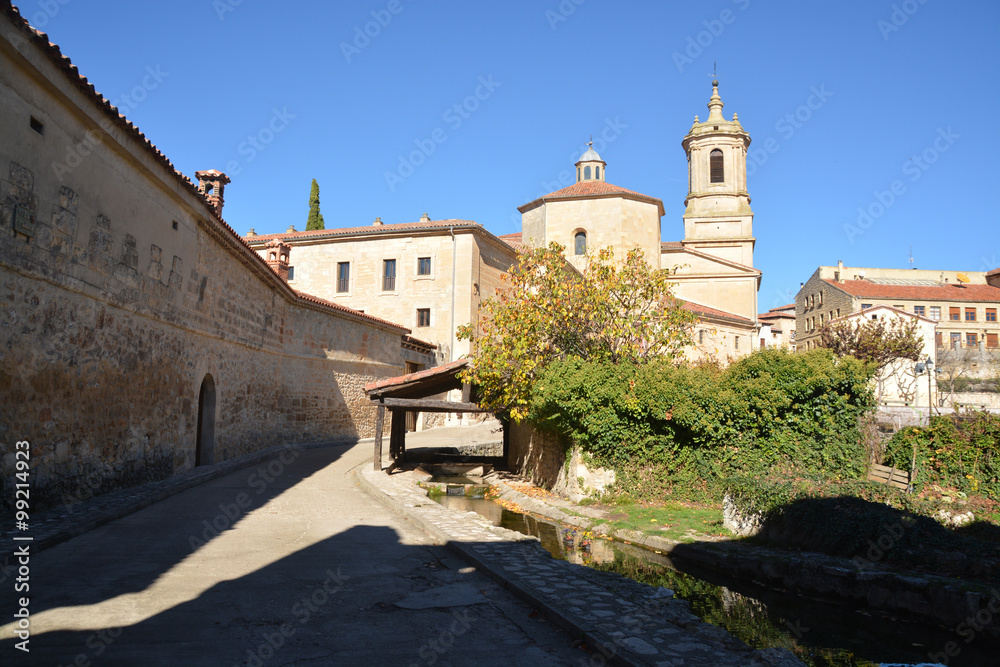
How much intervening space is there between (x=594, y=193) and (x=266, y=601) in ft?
115

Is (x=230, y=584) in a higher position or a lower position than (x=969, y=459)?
lower

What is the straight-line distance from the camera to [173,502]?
9.85 m

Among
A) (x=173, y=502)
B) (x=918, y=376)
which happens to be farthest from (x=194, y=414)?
(x=918, y=376)

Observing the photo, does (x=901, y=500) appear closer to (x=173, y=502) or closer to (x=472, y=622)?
(x=472, y=622)

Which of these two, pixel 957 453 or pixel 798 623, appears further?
A: pixel 957 453

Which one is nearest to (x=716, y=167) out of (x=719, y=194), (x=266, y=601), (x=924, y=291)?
(x=719, y=194)

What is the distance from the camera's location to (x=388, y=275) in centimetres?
3297

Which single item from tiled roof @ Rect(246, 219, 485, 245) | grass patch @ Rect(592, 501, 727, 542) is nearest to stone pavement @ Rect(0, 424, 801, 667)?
grass patch @ Rect(592, 501, 727, 542)

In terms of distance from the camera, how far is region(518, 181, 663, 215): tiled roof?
122ft

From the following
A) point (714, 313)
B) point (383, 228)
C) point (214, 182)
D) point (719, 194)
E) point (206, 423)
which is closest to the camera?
point (206, 423)

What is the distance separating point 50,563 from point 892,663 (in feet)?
24.7

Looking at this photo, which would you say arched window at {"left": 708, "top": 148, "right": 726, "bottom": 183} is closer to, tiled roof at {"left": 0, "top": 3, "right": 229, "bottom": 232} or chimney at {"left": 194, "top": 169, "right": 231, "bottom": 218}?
chimney at {"left": 194, "top": 169, "right": 231, "bottom": 218}

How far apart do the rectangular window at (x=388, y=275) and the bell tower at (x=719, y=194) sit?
2305 cm

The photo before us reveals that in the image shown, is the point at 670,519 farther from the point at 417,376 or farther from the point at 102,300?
the point at 102,300
